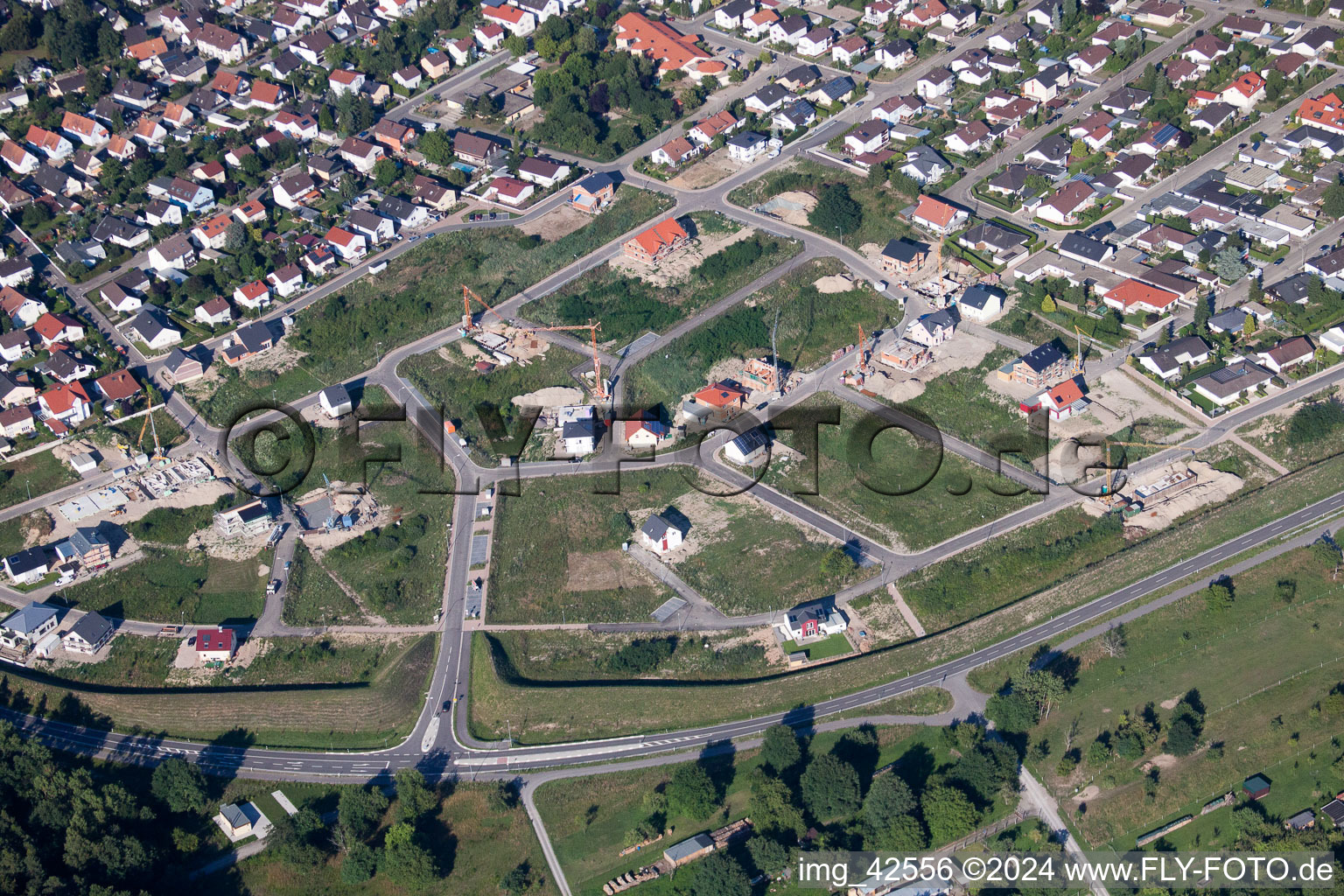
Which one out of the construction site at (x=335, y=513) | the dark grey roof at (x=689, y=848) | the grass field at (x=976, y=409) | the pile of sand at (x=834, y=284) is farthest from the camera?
the pile of sand at (x=834, y=284)

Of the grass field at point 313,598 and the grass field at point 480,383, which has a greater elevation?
the grass field at point 480,383

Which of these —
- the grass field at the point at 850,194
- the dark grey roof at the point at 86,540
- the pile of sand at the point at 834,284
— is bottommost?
the dark grey roof at the point at 86,540

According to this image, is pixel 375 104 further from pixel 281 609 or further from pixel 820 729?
pixel 820 729

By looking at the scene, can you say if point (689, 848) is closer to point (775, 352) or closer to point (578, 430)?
point (578, 430)

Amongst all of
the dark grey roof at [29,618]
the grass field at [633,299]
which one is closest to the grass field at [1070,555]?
the grass field at [633,299]

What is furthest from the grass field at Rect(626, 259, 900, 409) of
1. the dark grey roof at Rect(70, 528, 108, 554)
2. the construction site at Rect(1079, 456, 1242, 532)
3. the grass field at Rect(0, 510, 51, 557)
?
the grass field at Rect(0, 510, 51, 557)

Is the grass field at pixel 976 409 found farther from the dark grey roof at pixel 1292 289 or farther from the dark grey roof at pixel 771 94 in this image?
the dark grey roof at pixel 771 94

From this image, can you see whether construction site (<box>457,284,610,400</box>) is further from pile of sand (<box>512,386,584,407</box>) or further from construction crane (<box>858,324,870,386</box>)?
construction crane (<box>858,324,870,386</box>)

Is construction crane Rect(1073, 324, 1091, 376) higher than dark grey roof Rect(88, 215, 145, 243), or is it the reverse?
construction crane Rect(1073, 324, 1091, 376)
